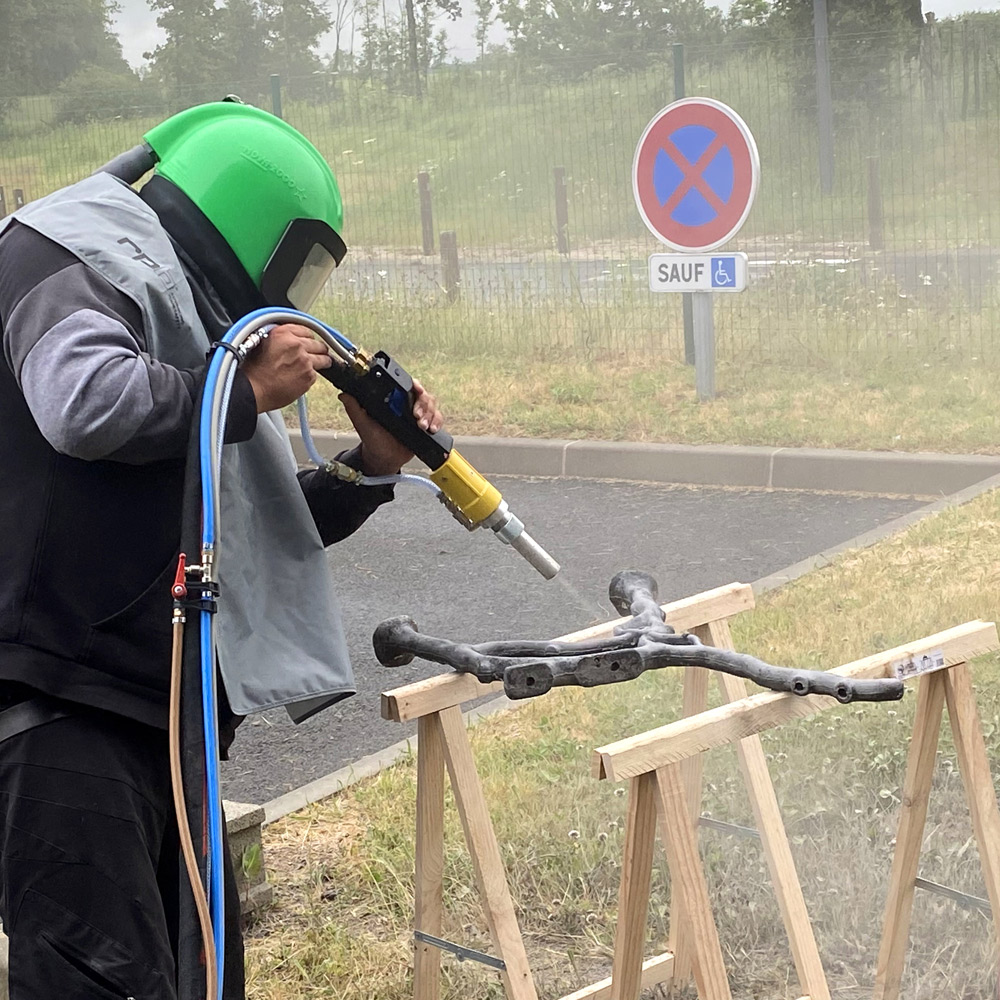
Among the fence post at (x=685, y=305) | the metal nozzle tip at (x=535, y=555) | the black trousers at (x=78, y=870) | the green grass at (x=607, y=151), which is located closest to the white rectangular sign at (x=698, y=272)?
the fence post at (x=685, y=305)

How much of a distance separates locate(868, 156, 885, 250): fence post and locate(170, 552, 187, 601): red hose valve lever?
9317mm

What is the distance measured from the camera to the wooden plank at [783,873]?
2.17 metres

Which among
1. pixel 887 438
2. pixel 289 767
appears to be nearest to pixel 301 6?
pixel 887 438

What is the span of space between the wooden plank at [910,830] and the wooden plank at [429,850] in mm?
684

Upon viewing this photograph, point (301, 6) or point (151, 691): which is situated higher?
point (301, 6)

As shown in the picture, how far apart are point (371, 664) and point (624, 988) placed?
300 centimetres

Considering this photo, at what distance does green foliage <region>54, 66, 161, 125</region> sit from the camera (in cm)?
1362

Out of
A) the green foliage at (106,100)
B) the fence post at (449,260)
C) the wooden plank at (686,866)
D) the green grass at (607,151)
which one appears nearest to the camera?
the wooden plank at (686,866)

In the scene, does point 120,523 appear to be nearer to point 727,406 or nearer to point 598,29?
point 727,406

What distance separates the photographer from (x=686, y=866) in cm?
180

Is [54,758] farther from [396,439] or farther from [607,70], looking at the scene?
[607,70]

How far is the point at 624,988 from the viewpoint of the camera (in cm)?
189


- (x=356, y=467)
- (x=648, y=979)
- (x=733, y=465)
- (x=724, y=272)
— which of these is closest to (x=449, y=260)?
(x=724, y=272)

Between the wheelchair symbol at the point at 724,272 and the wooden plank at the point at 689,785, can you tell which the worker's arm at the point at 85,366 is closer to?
the wooden plank at the point at 689,785
